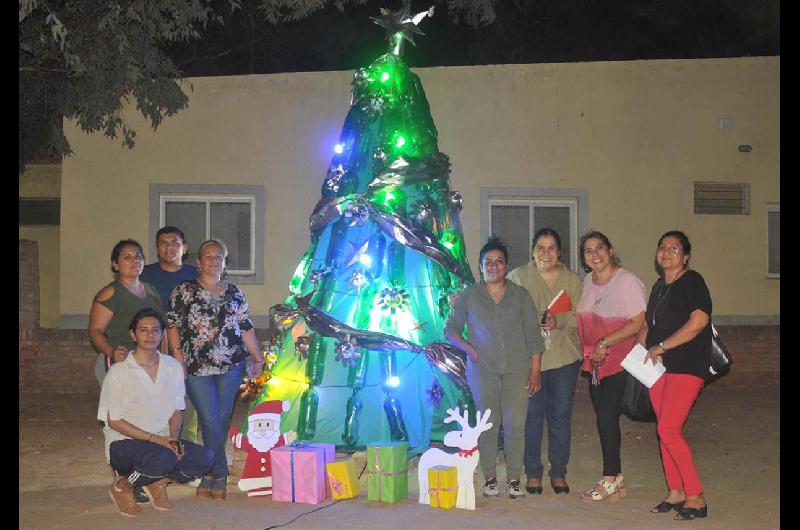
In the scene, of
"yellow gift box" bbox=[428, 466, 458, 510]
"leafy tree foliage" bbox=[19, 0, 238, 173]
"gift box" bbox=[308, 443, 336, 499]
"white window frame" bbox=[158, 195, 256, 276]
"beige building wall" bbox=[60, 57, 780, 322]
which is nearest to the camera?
"yellow gift box" bbox=[428, 466, 458, 510]

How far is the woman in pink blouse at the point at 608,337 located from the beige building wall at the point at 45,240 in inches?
448

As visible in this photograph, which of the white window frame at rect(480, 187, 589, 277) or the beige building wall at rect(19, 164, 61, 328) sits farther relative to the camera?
the beige building wall at rect(19, 164, 61, 328)

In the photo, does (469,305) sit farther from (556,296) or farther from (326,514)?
(326,514)

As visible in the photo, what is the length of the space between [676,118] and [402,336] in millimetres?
7451

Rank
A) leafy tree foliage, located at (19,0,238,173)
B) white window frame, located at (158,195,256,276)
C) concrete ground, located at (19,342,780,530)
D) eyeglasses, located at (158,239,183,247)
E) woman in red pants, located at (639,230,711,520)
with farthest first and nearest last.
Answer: white window frame, located at (158,195,256,276)
leafy tree foliage, located at (19,0,238,173)
eyeglasses, located at (158,239,183,247)
woman in red pants, located at (639,230,711,520)
concrete ground, located at (19,342,780,530)

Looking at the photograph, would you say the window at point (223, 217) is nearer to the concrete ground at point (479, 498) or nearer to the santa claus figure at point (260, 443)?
the concrete ground at point (479, 498)

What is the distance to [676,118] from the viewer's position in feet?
45.0

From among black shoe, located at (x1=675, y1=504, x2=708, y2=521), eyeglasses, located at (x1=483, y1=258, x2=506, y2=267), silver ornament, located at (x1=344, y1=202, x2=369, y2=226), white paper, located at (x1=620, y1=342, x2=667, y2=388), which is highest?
silver ornament, located at (x1=344, y1=202, x2=369, y2=226)

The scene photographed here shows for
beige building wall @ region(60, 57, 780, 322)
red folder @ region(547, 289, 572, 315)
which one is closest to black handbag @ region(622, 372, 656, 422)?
red folder @ region(547, 289, 572, 315)

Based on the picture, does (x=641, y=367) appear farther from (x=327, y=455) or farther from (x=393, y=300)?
(x=327, y=455)

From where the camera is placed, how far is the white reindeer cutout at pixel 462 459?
6.79 meters

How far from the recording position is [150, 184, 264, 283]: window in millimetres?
13695

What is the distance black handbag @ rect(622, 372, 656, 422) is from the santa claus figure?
8.44ft

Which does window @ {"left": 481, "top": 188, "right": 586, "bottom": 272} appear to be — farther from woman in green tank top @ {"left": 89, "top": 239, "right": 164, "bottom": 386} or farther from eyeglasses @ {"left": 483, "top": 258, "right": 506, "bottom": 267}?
woman in green tank top @ {"left": 89, "top": 239, "right": 164, "bottom": 386}
